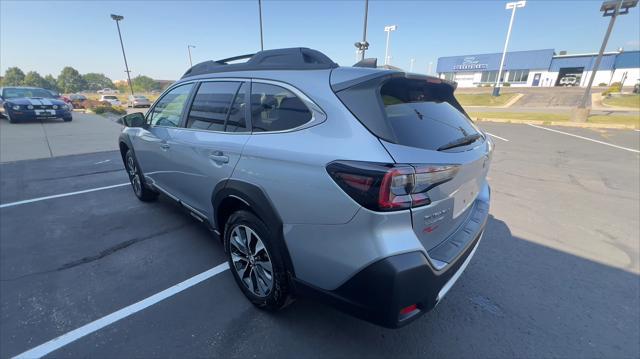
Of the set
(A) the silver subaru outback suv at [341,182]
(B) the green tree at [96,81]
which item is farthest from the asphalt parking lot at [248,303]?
(B) the green tree at [96,81]

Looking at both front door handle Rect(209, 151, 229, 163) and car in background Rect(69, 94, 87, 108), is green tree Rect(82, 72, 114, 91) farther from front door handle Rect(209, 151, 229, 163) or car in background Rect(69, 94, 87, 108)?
front door handle Rect(209, 151, 229, 163)

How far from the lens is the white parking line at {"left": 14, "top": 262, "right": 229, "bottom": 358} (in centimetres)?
197

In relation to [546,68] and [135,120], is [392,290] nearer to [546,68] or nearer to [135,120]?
[135,120]

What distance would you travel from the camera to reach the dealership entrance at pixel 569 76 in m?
55.4

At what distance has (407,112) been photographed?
6.16 ft

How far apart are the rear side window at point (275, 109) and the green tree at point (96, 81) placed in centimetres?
13702

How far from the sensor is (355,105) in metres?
1.66

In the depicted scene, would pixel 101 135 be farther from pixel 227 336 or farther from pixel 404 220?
pixel 404 220

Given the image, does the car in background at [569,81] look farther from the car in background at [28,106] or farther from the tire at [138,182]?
the car in background at [28,106]

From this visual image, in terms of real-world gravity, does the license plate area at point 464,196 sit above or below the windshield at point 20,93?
below

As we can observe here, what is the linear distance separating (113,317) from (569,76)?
7688 centimetres

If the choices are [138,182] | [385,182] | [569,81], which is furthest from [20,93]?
[569,81]

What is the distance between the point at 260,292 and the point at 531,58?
7424 cm

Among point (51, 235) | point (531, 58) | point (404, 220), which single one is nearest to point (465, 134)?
point (404, 220)
